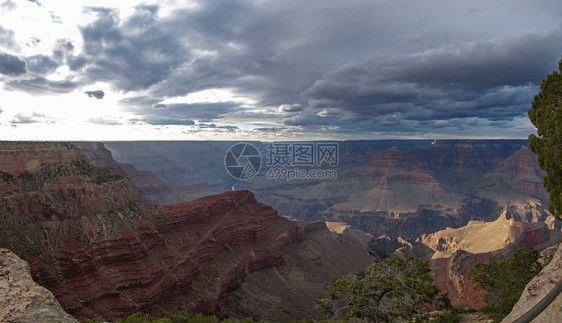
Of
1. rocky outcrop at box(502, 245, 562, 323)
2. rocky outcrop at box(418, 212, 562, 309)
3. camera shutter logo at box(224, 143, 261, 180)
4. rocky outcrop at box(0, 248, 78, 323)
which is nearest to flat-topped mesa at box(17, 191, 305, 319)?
camera shutter logo at box(224, 143, 261, 180)

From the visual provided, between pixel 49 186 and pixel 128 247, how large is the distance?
41.8 ft

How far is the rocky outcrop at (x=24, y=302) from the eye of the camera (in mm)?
12547

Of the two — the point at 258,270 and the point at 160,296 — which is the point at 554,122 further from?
the point at 258,270

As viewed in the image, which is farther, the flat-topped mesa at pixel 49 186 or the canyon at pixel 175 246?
the flat-topped mesa at pixel 49 186

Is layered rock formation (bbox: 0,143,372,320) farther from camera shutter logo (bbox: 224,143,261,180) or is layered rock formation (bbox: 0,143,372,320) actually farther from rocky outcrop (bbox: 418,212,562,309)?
rocky outcrop (bbox: 418,212,562,309)

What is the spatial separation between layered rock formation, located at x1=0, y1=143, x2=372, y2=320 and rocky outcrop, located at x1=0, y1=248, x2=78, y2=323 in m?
16.6

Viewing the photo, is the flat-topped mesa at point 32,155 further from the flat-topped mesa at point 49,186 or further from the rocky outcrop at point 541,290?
the rocky outcrop at point 541,290

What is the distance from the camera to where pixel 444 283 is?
148 feet

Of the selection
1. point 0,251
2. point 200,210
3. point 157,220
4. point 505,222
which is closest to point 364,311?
point 0,251

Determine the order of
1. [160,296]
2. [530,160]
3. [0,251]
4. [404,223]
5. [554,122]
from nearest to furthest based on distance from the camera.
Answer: [554,122] → [0,251] → [160,296] → [404,223] → [530,160]

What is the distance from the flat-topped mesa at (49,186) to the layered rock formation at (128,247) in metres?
0.10

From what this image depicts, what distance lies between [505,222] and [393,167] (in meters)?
129

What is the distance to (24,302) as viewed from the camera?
13.4 meters

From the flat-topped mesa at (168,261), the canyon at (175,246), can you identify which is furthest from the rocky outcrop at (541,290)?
the flat-topped mesa at (168,261)
